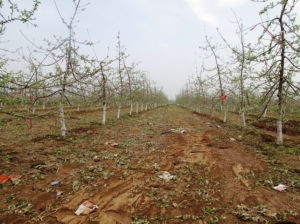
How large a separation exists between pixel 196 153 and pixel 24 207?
5.28 metres

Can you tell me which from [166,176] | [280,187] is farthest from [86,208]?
[280,187]

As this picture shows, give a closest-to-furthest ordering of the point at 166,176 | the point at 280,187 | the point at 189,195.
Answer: the point at 189,195 → the point at 280,187 → the point at 166,176

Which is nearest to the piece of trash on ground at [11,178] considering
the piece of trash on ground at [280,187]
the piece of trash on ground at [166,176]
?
the piece of trash on ground at [166,176]

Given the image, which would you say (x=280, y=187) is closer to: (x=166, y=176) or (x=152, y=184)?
(x=166, y=176)

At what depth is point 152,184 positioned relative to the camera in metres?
3.97

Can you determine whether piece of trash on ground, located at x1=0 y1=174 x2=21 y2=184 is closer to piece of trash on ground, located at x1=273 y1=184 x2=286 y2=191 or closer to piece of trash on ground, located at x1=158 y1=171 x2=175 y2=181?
piece of trash on ground, located at x1=158 y1=171 x2=175 y2=181

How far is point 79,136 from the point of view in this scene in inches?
349

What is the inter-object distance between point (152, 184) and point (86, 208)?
1.61 m

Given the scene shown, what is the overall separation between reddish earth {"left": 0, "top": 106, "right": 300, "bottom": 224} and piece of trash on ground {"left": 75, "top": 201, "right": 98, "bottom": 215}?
0.35 ft

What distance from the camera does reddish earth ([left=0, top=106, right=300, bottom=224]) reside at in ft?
9.50

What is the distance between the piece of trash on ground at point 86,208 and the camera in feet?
9.75

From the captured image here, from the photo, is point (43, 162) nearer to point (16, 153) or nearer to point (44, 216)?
point (16, 153)

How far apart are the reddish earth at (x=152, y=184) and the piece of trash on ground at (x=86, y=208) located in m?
0.11

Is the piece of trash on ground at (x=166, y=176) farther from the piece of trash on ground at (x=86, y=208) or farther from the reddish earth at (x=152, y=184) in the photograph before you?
the piece of trash on ground at (x=86, y=208)
